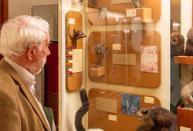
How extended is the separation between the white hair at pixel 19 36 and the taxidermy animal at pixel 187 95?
49.6 inches

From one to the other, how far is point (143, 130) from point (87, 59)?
984 millimetres

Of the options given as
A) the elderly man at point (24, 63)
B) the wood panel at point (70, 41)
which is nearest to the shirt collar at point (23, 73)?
the elderly man at point (24, 63)

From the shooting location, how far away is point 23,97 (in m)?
1.31

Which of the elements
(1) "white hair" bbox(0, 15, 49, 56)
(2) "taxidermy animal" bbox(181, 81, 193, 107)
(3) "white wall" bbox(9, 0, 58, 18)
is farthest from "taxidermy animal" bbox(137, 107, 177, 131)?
(3) "white wall" bbox(9, 0, 58, 18)

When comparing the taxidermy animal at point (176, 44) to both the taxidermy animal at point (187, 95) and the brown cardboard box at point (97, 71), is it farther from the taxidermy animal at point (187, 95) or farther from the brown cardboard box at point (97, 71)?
the brown cardboard box at point (97, 71)

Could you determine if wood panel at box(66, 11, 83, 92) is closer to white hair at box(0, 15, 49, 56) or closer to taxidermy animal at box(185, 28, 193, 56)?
taxidermy animal at box(185, 28, 193, 56)

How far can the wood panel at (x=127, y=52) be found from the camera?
253 cm

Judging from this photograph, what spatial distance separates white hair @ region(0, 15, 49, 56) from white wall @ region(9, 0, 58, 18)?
2.43 meters

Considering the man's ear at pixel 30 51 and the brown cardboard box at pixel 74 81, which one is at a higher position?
the man's ear at pixel 30 51

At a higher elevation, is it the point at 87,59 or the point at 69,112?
the point at 87,59

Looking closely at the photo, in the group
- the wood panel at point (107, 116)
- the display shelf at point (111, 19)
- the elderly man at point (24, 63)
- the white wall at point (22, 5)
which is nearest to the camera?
the elderly man at point (24, 63)

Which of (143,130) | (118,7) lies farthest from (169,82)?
(118,7)

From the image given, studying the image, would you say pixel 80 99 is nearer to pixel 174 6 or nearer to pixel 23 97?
pixel 174 6

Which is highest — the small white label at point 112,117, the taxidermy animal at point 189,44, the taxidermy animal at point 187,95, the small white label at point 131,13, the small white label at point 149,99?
the small white label at point 131,13
